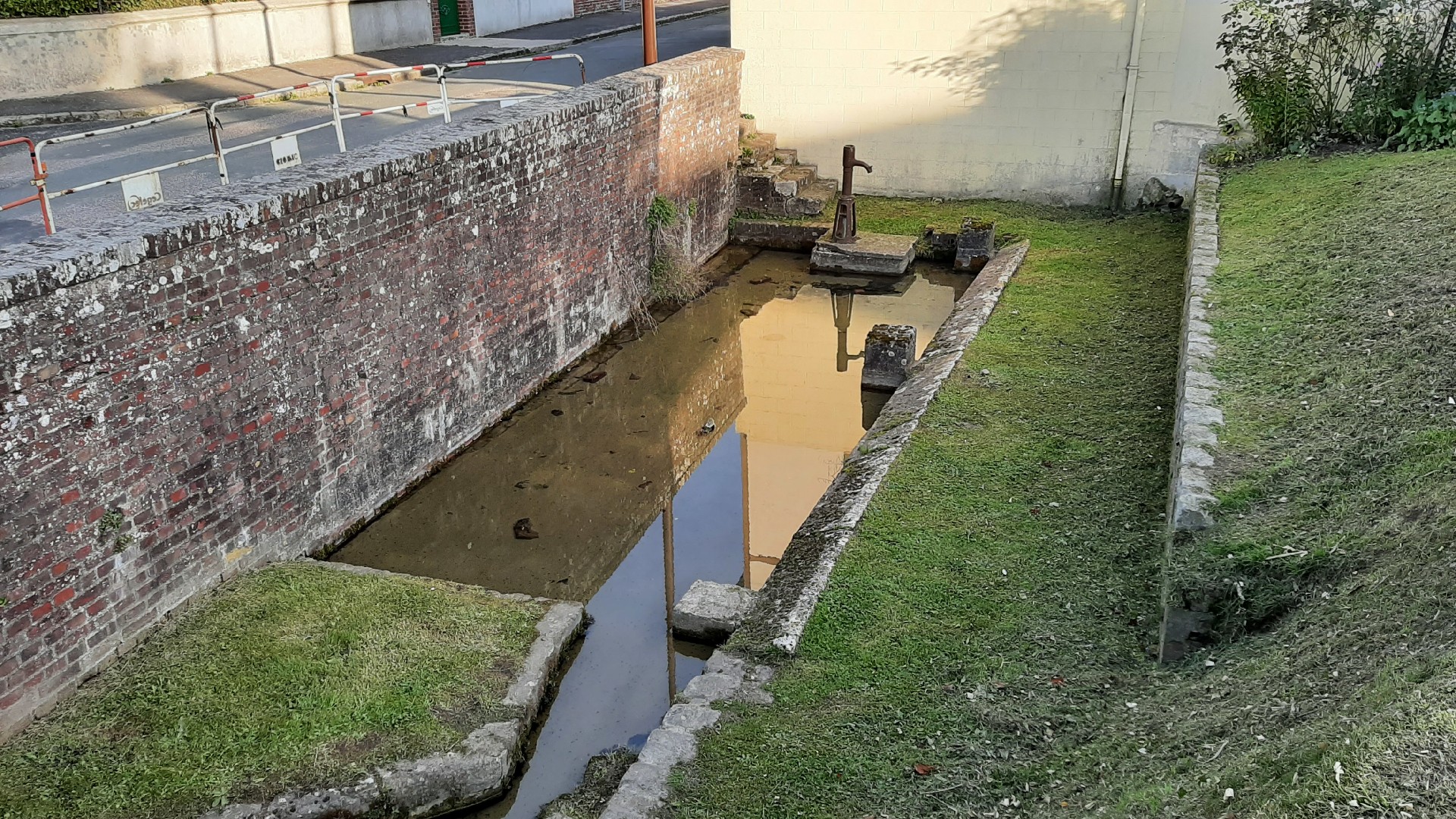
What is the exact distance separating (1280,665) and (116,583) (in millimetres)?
4724

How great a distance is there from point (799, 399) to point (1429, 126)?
6.14 meters

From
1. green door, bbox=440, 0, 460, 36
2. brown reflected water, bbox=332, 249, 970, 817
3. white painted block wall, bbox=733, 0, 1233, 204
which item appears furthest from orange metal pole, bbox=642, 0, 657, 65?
green door, bbox=440, 0, 460, 36

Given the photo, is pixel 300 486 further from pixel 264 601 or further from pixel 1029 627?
pixel 1029 627

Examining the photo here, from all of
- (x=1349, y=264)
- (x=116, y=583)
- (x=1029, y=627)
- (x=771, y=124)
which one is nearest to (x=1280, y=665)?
(x=1029, y=627)

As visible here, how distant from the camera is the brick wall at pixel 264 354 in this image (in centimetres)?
451

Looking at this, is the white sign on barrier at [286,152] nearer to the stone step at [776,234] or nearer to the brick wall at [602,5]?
the stone step at [776,234]

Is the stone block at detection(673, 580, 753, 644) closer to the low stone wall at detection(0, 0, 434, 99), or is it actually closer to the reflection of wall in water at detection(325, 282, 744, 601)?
the reflection of wall in water at detection(325, 282, 744, 601)

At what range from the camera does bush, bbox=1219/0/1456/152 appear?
33.7 ft

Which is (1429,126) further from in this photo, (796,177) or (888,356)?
(796,177)

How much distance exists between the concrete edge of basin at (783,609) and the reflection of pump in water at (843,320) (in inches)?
55.1

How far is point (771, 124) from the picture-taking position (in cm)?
1297

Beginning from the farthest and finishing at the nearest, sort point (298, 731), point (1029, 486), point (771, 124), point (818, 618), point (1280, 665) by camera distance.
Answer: point (771, 124)
point (1029, 486)
point (818, 618)
point (298, 731)
point (1280, 665)

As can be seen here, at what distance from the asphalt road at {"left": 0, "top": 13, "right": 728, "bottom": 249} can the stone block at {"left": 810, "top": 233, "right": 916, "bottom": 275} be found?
367 cm

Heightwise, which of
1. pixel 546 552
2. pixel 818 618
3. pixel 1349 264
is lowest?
pixel 546 552
